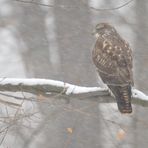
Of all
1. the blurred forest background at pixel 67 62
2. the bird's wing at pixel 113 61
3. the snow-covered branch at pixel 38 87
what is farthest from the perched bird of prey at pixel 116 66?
the blurred forest background at pixel 67 62

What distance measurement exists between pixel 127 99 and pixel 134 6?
7.16 metres

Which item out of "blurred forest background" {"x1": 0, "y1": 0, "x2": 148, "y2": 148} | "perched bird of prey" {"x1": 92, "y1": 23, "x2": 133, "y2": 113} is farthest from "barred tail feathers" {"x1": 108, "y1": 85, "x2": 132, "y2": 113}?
"blurred forest background" {"x1": 0, "y1": 0, "x2": 148, "y2": 148}

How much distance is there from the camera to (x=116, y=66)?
5758 mm

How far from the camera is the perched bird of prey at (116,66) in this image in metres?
5.59

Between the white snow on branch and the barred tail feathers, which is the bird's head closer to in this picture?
the barred tail feathers

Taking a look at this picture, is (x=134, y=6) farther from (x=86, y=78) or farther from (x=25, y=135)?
(x=25, y=135)

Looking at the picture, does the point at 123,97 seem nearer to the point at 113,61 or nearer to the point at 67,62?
the point at 113,61

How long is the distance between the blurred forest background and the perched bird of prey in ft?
6.80

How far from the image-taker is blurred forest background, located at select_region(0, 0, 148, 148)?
29.1 ft

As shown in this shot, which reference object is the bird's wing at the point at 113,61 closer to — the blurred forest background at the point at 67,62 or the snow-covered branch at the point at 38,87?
the snow-covered branch at the point at 38,87

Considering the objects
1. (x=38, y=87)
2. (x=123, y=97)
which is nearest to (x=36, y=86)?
(x=38, y=87)

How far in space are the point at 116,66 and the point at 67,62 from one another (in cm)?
504

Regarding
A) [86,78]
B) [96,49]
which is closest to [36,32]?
[86,78]

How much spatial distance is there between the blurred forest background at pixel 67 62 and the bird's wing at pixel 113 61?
2112 millimetres
